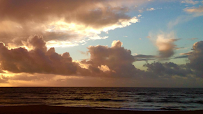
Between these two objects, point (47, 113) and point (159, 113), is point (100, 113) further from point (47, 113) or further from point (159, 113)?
point (159, 113)

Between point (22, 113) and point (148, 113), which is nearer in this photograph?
point (22, 113)

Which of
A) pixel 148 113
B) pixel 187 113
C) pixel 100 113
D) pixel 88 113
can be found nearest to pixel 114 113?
pixel 100 113

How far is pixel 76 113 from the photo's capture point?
23.8 metres

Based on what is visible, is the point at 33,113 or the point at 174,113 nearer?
the point at 33,113

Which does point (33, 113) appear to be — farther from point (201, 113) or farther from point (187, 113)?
point (201, 113)

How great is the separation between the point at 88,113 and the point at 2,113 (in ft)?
42.9

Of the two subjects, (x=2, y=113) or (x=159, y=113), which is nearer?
(x=2, y=113)

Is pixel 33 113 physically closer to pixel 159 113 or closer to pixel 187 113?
pixel 159 113

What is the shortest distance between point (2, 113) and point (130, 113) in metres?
19.8

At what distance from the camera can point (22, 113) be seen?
23.2m

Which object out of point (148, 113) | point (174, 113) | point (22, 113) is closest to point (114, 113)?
point (148, 113)

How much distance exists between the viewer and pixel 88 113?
2373cm

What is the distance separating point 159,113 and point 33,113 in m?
20.2

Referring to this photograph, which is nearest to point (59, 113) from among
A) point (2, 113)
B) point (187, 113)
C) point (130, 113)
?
point (2, 113)
